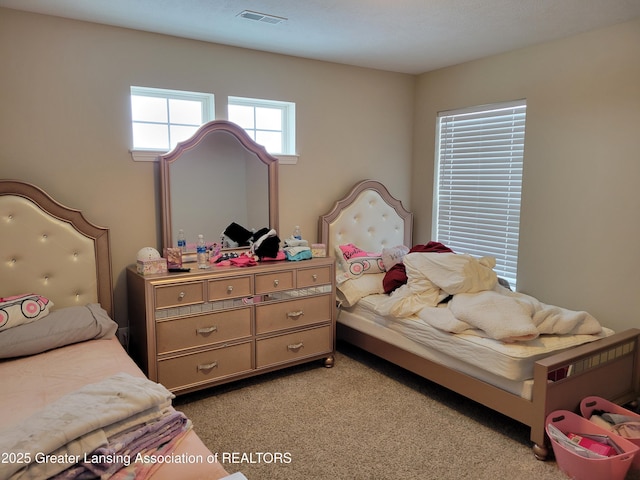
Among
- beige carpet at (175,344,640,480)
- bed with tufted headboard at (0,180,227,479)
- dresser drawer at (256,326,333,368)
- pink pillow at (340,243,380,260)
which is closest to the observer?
bed with tufted headboard at (0,180,227,479)

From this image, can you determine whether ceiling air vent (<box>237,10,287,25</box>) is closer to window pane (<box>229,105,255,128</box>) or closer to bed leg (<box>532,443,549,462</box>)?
window pane (<box>229,105,255,128</box>)

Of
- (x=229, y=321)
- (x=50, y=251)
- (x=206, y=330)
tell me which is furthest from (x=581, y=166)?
(x=50, y=251)

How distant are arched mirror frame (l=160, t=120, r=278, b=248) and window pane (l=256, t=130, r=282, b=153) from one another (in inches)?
9.3

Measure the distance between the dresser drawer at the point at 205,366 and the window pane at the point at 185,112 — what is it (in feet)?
5.52

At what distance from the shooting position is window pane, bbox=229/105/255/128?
3645 mm

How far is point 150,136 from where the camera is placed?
3.31 metres

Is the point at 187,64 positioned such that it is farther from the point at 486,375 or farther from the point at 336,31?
the point at 486,375

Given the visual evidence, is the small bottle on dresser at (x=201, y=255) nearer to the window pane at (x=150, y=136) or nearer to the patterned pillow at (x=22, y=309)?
the window pane at (x=150, y=136)

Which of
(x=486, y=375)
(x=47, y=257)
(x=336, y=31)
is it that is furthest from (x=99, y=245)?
(x=486, y=375)

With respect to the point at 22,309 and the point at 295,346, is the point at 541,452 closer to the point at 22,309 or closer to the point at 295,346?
the point at 295,346

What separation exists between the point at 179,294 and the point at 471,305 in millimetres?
1782

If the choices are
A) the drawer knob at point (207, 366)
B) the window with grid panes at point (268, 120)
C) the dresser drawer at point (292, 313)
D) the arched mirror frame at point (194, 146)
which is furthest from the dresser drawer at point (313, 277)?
the window with grid panes at point (268, 120)

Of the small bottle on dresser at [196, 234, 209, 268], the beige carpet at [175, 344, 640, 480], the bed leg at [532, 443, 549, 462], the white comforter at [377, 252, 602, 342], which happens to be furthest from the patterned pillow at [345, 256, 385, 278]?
the bed leg at [532, 443, 549, 462]

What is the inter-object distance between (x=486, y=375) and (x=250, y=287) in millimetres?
1572
